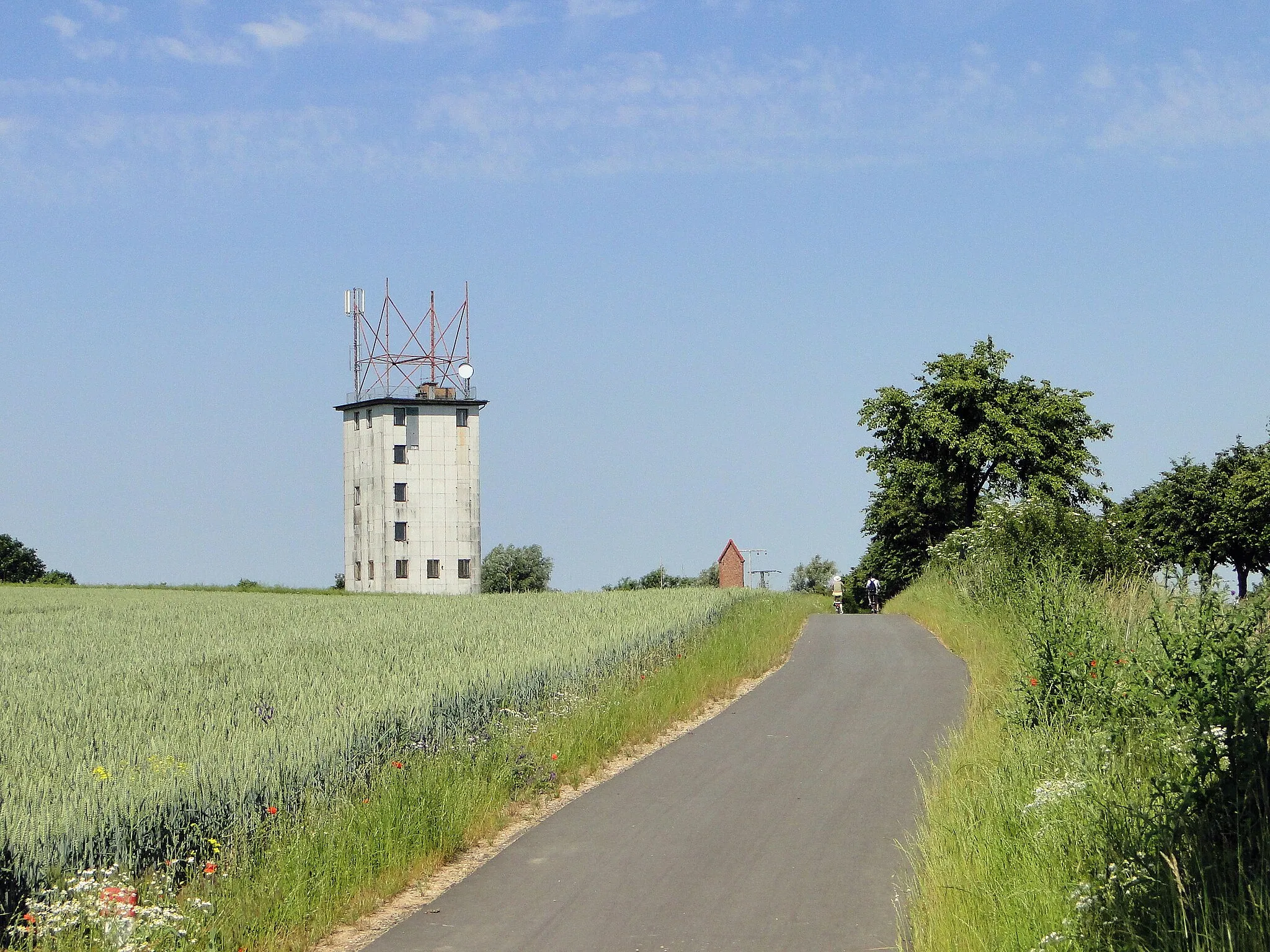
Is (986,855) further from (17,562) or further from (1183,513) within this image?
(17,562)

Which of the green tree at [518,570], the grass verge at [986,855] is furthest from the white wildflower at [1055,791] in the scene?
the green tree at [518,570]

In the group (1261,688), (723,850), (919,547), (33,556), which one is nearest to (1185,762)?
(1261,688)

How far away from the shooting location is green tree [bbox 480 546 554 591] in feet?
386

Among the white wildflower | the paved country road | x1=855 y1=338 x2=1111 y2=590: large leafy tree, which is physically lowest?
the paved country road

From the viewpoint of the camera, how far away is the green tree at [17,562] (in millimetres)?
91000

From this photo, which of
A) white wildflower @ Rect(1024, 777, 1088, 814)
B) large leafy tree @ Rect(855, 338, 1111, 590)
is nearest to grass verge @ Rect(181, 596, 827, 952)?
white wildflower @ Rect(1024, 777, 1088, 814)

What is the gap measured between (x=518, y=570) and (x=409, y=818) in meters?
108

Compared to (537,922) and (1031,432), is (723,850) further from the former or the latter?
(1031,432)

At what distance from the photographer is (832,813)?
39.3 ft

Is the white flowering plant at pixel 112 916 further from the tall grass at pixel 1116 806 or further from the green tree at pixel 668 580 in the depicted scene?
the green tree at pixel 668 580

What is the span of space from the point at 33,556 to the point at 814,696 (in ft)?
293

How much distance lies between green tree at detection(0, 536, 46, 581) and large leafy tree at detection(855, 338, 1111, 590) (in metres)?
65.0

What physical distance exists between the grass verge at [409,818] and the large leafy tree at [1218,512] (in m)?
62.2

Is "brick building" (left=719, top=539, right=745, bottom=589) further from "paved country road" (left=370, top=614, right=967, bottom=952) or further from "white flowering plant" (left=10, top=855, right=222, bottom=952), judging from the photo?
"white flowering plant" (left=10, top=855, right=222, bottom=952)
